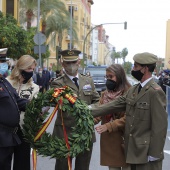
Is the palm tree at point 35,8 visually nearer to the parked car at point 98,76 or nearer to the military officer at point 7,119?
the parked car at point 98,76

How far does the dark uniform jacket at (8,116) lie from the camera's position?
Result: 4.39 m

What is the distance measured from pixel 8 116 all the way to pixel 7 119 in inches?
1.4

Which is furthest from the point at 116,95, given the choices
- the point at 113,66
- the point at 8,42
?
the point at 8,42

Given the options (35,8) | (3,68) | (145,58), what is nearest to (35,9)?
(35,8)

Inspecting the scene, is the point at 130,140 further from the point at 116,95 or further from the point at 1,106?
the point at 1,106

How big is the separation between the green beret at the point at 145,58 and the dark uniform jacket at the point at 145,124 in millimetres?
224

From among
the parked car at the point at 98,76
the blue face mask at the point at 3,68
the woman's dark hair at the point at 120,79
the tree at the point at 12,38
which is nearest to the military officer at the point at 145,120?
the woman's dark hair at the point at 120,79

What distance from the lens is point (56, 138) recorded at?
14.2ft

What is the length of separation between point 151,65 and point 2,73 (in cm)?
169

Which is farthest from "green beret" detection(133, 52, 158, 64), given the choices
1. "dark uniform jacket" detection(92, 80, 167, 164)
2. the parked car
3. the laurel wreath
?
the parked car

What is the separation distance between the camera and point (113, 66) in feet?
15.9

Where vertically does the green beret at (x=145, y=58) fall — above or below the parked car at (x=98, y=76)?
above

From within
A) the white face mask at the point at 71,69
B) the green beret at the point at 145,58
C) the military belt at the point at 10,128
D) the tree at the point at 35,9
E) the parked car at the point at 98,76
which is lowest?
the parked car at the point at 98,76

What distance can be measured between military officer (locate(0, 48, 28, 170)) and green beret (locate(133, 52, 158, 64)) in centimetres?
145
